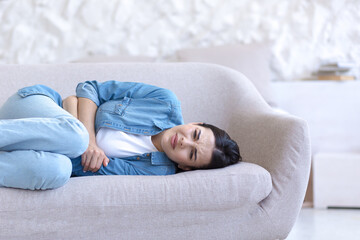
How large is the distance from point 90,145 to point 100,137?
113 millimetres

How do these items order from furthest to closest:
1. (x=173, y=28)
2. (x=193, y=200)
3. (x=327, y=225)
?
(x=173, y=28) → (x=327, y=225) → (x=193, y=200)

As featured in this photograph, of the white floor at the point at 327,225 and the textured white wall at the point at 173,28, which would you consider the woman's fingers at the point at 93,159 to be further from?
the textured white wall at the point at 173,28

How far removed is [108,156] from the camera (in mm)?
2062

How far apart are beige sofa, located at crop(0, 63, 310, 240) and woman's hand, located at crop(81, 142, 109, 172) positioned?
0.53 feet

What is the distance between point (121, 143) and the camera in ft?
6.77

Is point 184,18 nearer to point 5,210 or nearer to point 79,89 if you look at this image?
point 79,89

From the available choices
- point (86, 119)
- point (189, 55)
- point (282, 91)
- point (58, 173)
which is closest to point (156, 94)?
point (86, 119)

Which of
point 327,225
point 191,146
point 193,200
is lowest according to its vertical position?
point 327,225

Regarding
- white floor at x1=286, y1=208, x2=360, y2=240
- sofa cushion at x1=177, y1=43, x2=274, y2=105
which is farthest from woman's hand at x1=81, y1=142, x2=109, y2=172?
sofa cushion at x1=177, y1=43, x2=274, y2=105

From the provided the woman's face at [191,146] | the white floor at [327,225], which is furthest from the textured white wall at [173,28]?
the woman's face at [191,146]

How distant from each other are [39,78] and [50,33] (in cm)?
183

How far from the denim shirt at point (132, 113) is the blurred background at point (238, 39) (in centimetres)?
174

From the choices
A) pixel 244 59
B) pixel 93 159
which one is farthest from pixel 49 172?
pixel 244 59

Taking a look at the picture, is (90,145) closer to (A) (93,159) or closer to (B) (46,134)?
(A) (93,159)
